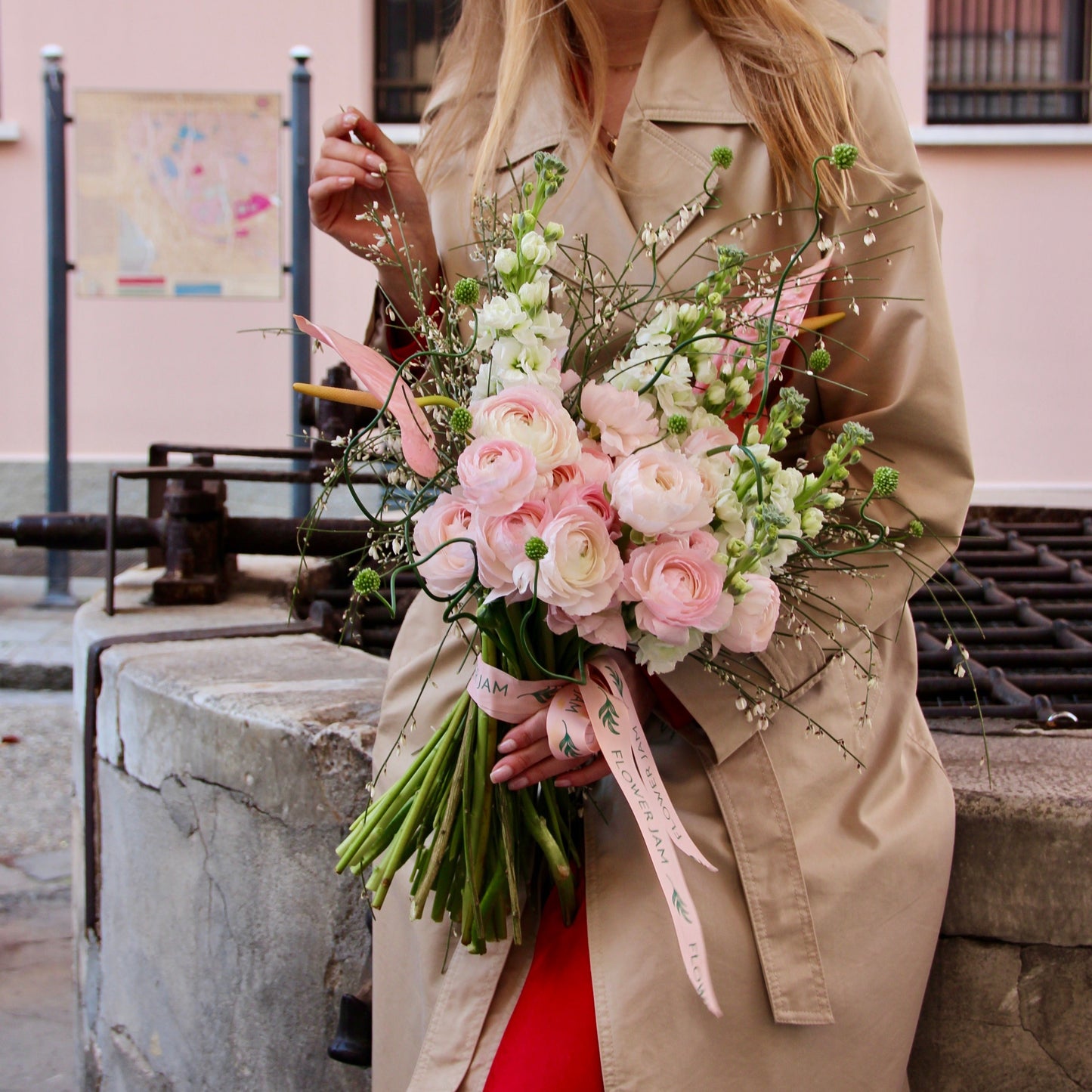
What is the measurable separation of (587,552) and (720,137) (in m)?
0.66

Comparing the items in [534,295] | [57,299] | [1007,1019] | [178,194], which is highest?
[178,194]

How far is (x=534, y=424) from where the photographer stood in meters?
1.12

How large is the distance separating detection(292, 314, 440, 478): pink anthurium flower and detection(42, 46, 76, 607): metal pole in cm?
470

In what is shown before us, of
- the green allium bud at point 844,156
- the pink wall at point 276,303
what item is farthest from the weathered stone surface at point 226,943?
the pink wall at point 276,303

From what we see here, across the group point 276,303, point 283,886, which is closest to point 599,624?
point 283,886

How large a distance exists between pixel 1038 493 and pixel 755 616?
6.32 meters

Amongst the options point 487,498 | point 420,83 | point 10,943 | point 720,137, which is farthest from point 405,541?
point 420,83

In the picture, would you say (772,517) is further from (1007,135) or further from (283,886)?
(1007,135)

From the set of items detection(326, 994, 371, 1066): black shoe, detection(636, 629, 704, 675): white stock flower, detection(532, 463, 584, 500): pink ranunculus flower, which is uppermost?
detection(532, 463, 584, 500): pink ranunculus flower

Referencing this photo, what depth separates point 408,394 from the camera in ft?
3.99

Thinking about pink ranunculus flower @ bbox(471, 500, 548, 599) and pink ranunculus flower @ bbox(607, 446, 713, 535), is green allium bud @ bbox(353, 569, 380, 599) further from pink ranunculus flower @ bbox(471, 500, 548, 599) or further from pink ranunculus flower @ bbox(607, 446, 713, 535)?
pink ranunculus flower @ bbox(607, 446, 713, 535)

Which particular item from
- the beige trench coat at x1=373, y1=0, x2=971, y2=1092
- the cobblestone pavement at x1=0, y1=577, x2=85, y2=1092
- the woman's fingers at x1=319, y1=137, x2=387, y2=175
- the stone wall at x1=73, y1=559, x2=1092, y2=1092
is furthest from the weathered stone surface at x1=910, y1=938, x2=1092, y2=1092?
the cobblestone pavement at x1=0, y1=577, x2=85, y2=1092

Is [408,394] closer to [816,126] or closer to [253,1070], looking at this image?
[816,126]

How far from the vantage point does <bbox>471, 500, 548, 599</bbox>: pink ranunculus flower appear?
1124 mm
